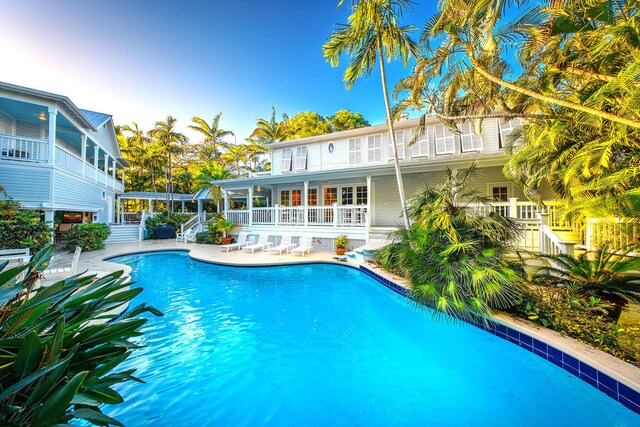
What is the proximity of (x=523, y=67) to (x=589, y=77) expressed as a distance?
1.65 m

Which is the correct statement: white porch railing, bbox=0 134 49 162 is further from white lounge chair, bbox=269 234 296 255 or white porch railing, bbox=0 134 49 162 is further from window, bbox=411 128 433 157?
window, bbox=411 128 433 157

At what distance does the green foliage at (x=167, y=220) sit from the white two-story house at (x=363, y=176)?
7.48m

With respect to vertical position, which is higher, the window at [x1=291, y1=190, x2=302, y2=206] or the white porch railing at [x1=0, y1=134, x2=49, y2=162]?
the white porch railing at [x1=0, y1=134, x2=49, y2=162]

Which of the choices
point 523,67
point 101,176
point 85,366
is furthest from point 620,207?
point 101,176

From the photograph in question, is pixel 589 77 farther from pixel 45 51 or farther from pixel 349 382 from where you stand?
pixel 45 51

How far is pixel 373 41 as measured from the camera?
8891 mm

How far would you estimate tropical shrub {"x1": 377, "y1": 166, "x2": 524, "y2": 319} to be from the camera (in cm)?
432

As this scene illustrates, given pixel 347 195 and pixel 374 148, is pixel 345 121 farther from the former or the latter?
pixel 347 195

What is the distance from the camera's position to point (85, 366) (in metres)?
1.32

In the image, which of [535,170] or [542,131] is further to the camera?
[535,170]

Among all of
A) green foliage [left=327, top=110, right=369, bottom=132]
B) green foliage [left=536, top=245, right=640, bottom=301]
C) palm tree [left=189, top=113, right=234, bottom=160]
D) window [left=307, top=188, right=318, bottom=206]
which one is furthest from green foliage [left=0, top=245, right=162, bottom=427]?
palm tree [left=189, top=113, right=234, bottom=160]

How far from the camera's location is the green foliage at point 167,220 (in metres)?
17.8

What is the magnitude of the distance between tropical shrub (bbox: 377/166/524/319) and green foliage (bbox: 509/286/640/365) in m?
0.28

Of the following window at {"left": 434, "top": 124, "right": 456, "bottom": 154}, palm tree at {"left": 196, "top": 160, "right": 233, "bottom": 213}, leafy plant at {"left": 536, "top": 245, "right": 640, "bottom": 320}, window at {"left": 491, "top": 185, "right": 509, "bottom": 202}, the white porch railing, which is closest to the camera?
leafy plant at {"left": 536, "top": 245, "right": 640, "bottom": 320}
